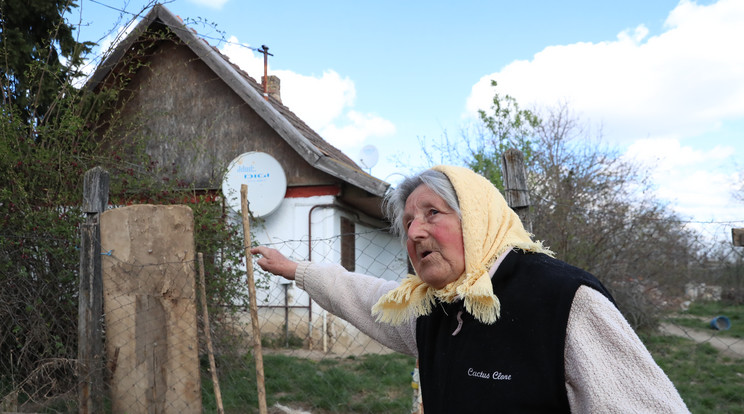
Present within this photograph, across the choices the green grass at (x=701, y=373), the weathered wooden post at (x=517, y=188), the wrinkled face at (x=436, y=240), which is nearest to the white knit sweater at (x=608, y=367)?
the wrinkled face at (x=436, y=240)

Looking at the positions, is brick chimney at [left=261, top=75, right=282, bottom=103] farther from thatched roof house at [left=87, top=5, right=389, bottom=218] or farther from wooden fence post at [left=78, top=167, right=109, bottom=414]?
wooden fence post at [left=78, top=167, right=109, bottom=414]

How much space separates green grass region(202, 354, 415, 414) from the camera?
5480 mm

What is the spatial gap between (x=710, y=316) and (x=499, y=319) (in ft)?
53.5

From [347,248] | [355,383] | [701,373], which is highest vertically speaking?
[347,248]

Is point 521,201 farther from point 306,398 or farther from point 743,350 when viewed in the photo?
point 743,350

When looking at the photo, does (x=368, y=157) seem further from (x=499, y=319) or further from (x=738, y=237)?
(x=499, y=319)

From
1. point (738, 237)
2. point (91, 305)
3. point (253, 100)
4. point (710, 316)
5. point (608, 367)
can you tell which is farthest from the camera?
point (710, 316)

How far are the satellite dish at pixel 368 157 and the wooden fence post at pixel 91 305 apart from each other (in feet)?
25.6

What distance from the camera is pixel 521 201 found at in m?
3.58

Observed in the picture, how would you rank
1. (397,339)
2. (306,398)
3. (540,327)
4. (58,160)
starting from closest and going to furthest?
1. (540,327)
2. (397,339)
3. (58,160)
4. (306,398)

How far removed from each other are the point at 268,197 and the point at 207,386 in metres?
3.71

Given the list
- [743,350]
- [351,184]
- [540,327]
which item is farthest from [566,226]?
[540,327]

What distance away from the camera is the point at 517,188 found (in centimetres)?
359

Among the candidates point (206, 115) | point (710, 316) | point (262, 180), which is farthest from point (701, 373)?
point (710, 316)
